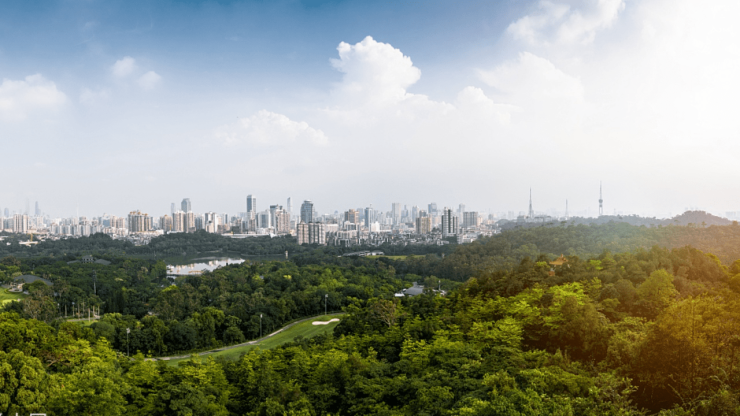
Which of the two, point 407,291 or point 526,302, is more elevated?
point 526,302

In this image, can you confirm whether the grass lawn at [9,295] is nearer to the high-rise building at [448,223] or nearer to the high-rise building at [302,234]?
the high-rise building at [302,234]

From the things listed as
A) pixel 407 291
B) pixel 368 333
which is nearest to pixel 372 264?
pixel 407 291

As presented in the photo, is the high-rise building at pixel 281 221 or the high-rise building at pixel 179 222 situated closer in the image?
the high-rise building at pixel 281 221

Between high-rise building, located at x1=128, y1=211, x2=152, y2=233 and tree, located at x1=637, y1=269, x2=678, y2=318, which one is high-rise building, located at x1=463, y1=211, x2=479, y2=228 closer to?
high-rise building, located at x1=128, y1=211, x2=152, y2=233

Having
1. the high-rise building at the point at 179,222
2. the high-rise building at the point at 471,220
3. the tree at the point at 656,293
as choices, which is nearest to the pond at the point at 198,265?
the tree at the point at 656,293

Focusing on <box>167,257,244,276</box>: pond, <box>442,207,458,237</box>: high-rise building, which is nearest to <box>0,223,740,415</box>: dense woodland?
<box>167,257,244,276</box>: pond

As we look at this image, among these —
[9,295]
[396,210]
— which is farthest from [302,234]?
[396,210]

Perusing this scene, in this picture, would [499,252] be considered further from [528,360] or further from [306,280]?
[528,360]

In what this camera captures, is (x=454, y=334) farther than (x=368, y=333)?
No
